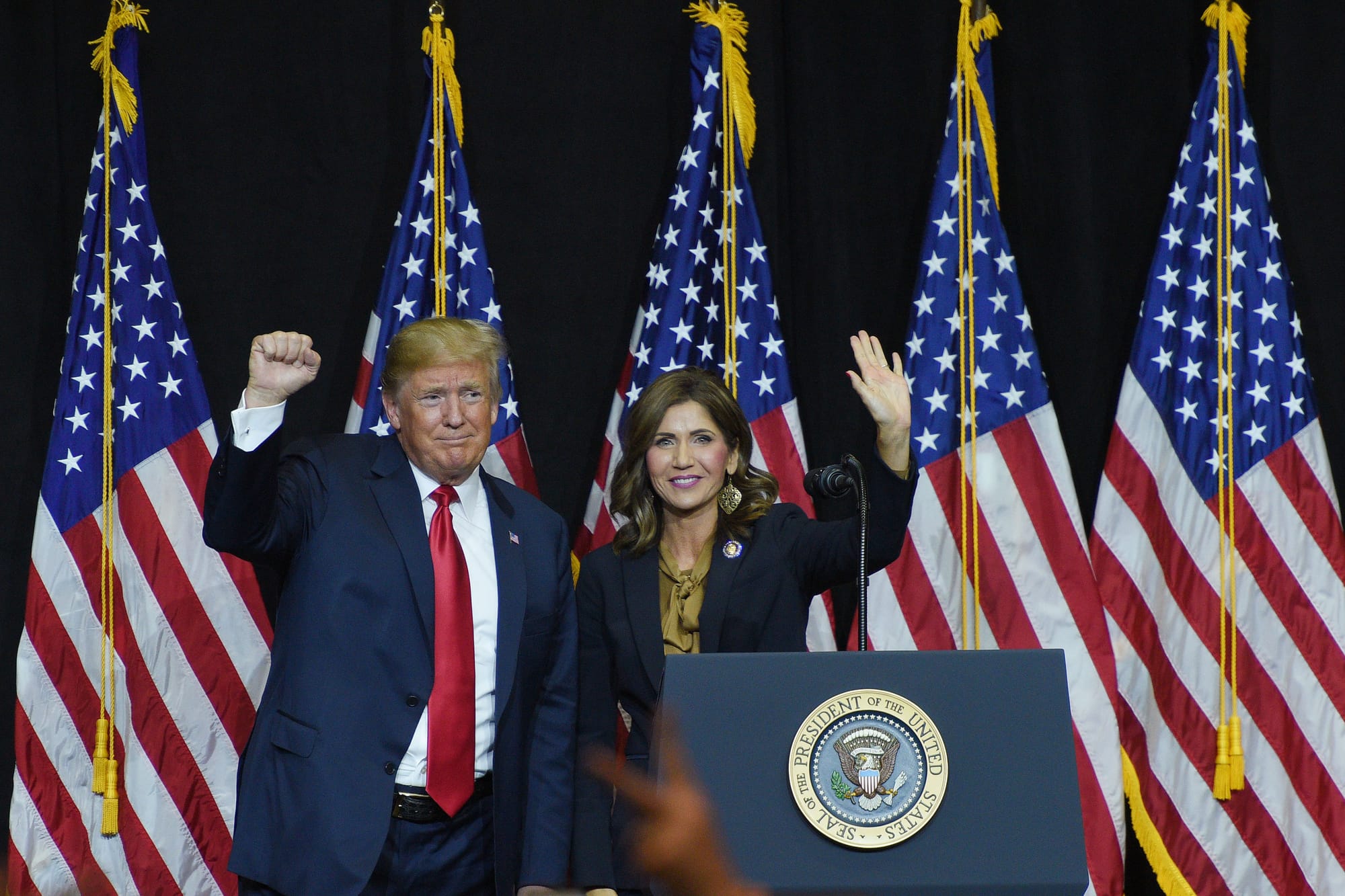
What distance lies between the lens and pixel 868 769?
1.74 m

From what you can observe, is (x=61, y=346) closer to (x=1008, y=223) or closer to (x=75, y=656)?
(x=75, y=656)

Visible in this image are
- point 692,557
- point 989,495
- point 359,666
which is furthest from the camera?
point 989,495

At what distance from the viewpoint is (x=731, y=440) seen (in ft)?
9.39

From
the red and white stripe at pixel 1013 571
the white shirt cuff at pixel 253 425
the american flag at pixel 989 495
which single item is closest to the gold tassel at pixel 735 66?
the american flag at pixel 989 495

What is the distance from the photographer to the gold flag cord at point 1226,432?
3.69 metres

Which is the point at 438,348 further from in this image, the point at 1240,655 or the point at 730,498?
the point at 1240,655

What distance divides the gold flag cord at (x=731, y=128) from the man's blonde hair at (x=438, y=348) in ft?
3.95

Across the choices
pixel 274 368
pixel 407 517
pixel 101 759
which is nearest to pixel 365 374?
pixel 101 759

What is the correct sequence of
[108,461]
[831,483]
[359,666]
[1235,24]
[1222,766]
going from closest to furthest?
[831,483] < [359,666] < [108,461] < [1222,766] < [1235,24]

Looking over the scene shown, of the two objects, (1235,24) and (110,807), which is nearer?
(110,807)

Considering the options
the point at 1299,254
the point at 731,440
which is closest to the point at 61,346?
the point at 731,440

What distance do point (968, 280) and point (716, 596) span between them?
61.2 inches

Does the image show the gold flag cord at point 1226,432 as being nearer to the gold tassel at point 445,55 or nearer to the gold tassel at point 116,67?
the gold tassel at point 445,55

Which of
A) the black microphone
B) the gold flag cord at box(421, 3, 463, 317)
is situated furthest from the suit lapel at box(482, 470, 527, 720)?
the gold flag cord at box(421, 3, 463, 317)
